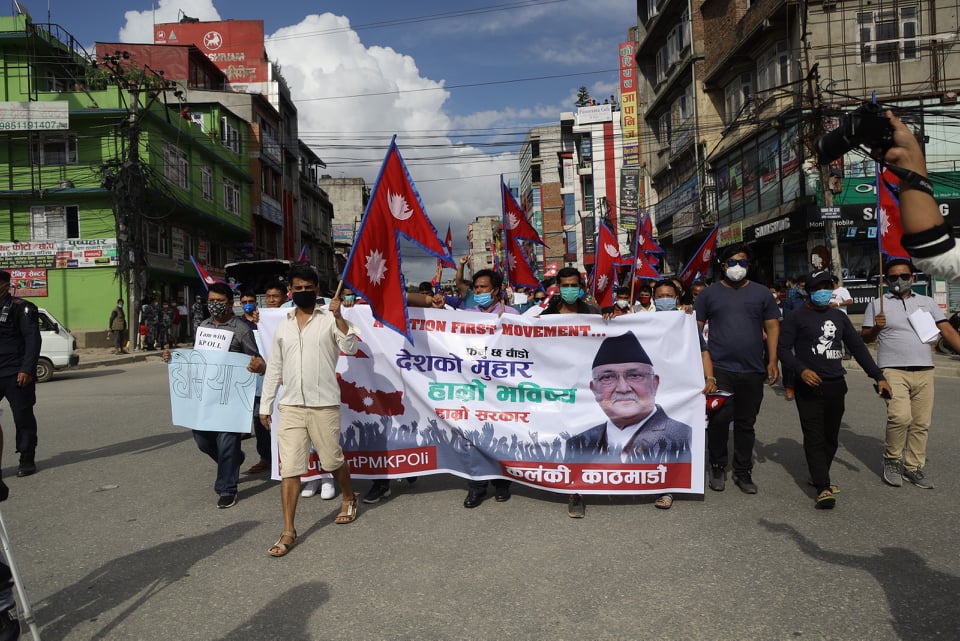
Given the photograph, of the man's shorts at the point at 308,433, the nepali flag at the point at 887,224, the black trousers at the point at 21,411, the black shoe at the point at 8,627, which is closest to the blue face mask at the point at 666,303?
the nepali flag at the point at 887,224

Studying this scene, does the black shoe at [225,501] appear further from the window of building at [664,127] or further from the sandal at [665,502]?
the window of building at [664,127]

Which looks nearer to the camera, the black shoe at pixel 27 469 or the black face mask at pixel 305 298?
the black face mask at pixel 305 298

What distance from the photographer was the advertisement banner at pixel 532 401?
5.45 meters

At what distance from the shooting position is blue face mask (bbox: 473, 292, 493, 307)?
20.8 feet

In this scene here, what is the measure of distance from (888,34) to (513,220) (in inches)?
713

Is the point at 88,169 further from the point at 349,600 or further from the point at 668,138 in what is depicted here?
the point at 349,600

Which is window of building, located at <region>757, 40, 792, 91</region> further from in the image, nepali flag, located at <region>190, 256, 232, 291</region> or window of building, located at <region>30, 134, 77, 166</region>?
window of building, located at <region>30, 134, 77, 166</region>

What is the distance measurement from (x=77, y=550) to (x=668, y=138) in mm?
34283

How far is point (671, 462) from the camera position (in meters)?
5.43

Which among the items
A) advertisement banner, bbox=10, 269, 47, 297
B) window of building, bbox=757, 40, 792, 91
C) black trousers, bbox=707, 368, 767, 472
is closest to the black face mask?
black trousers, bbox=707, 368, 767, 472

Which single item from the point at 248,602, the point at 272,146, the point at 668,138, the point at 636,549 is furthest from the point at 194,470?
the point at 272,146

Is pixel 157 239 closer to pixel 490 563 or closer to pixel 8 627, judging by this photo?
pixel 490 563

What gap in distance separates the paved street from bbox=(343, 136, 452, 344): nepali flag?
1588mm

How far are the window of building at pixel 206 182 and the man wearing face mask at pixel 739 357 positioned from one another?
34.1 meters
